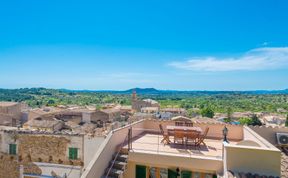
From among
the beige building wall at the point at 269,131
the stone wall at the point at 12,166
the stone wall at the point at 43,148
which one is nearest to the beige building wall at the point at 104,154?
the beige building wall at the point at 269,131

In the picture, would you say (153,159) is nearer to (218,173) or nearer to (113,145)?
(113,145)

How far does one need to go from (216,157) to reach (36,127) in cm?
3501

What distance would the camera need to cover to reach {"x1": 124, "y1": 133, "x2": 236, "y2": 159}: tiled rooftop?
758cm

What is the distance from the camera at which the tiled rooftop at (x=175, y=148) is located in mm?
7577

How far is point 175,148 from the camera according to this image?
8266 mm

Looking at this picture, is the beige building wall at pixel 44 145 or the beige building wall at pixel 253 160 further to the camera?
the beige building wall at pixel 44 145

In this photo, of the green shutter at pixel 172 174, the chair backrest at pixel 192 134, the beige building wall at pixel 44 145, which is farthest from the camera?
the beige building wall at pixel 44 145

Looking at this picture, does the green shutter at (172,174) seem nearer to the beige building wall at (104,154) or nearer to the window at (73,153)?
the beige building wall at (104,154)

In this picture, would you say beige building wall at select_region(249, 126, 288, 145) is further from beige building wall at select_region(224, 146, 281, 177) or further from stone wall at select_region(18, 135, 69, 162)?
stone wall at select_region(18, 135, 69, 162)

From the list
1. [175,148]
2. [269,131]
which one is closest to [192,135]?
[175,148]

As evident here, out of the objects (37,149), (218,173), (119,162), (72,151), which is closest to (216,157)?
(218,173)

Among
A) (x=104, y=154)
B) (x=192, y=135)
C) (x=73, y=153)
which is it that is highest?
(x=192, y=135)

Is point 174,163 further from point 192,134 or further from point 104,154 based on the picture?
point 104,154

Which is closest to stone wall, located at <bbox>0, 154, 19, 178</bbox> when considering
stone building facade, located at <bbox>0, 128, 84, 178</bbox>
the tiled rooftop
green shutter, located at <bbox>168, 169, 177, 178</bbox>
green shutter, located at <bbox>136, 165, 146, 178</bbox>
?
A: stone building facade, located at <bbox>0, 128, 84, 178</bbox>
